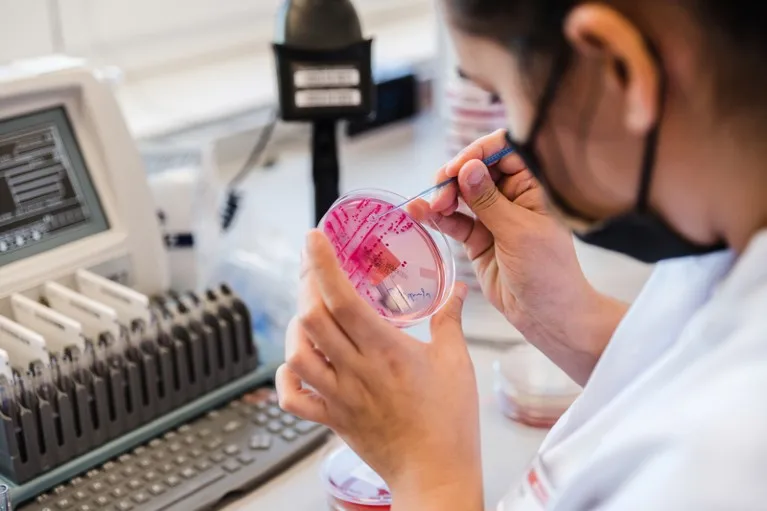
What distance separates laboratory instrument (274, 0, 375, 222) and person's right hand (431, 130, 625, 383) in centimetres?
27

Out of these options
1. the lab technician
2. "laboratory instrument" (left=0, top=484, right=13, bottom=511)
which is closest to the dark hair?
the lab technician

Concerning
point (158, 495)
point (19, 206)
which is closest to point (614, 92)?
point (158, 495)

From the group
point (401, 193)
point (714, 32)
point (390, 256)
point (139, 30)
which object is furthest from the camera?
point (139, 30)

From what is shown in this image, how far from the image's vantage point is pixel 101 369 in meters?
0.90

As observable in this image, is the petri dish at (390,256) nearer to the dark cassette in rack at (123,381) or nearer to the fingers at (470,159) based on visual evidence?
the fingers at (470,159)

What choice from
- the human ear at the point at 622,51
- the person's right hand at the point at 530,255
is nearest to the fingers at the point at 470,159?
the person's right hand at the point at 530,255

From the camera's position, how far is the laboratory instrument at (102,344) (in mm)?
851

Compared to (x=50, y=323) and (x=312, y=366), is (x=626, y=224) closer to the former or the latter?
(x=312, y=366)

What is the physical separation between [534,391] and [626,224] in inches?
16.2

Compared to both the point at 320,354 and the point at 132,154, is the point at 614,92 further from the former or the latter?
the point at 132,154

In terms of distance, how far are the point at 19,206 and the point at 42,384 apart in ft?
0.69

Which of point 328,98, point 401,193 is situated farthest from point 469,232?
point 401,193

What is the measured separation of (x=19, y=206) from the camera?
3.16ft

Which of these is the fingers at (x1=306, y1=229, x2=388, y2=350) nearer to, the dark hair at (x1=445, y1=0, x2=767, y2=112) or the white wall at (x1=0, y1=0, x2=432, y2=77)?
the dark hair at (x1=445, y1=0, x2=767, y2=112)
